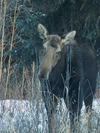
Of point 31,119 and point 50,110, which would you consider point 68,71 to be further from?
point 31,119

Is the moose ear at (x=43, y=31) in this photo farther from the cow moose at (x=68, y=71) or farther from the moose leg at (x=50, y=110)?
the moose leg at (x=50, y=110)

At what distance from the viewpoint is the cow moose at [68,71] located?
845cm

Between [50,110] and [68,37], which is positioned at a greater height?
[68,37]

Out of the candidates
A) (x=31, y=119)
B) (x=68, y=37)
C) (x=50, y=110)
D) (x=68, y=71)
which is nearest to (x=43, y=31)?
(x=68, y=37)

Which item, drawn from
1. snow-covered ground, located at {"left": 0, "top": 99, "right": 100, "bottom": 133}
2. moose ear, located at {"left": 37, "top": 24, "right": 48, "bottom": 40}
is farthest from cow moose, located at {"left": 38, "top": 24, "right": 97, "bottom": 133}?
snow-covered ground, located at {"left": 0, "top": 99, "right": 100, "bottom": 133}

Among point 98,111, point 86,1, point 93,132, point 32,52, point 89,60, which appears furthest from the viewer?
point 32,52

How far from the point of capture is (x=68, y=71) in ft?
26.9

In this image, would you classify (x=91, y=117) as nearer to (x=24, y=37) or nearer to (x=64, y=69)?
(x=64, y=69)

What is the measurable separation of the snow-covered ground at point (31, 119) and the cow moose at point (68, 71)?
1.81ft

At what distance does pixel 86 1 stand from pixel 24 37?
10.8 ft

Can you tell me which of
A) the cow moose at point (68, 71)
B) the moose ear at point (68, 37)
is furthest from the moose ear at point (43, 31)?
the moose ear at point (68, 37)

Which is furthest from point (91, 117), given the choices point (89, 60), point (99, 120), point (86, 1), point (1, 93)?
point (86, 1)

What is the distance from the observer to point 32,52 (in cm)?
1403

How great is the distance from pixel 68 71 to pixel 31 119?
135 centimetres
